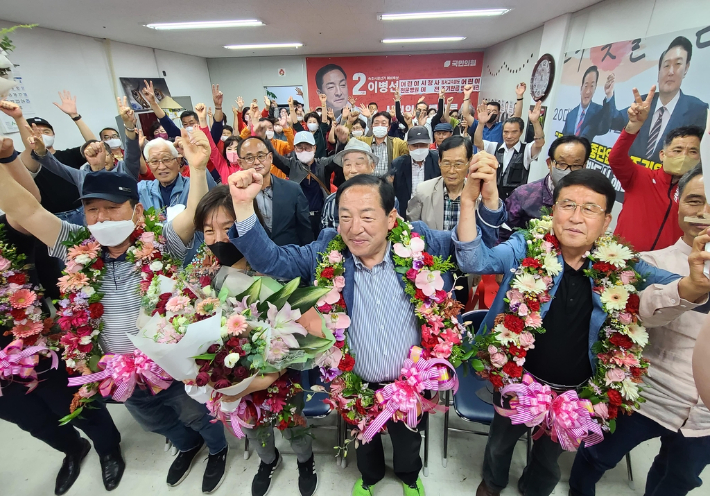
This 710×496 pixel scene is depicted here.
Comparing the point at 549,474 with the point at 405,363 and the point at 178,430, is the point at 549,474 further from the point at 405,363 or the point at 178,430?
the point at 178,430

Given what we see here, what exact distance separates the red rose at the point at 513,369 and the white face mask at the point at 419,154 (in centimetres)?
277

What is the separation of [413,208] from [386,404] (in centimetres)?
183

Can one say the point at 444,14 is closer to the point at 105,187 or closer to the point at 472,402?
the point at 105,187

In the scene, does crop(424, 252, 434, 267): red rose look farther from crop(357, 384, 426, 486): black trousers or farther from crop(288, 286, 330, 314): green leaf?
crop(357, 384, 426, 486): black trousers

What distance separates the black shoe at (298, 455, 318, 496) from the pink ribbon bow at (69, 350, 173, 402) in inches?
41.5

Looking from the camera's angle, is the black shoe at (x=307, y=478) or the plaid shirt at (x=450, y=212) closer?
the black shoe at (x=307, y=478)

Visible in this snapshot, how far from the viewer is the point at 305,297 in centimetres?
145

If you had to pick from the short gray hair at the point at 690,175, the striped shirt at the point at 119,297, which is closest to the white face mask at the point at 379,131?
the short gray hair at the point at 690,175

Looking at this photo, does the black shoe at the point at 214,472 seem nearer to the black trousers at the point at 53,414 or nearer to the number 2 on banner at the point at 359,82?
the black trousers at the point at 53,414

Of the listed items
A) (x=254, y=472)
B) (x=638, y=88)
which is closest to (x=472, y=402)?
(x=254, y=472)

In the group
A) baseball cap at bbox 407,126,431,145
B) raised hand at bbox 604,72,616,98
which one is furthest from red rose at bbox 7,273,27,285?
raised hand at bbox 604,72,616,98

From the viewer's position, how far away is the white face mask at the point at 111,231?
171 cm

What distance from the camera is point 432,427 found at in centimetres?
252

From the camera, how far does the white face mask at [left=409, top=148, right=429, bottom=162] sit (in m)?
3.80
